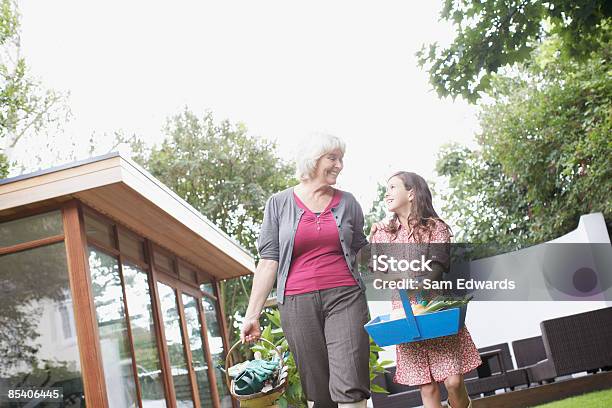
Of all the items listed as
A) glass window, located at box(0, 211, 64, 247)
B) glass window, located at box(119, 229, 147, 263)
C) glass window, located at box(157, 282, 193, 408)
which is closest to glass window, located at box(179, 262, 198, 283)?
glass window, located at box(157, 282, 193, 408)

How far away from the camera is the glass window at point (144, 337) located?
7.24 metres

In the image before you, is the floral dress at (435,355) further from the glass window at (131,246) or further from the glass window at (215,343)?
the glass window at (215,343)

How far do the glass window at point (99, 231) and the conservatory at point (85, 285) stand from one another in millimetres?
12

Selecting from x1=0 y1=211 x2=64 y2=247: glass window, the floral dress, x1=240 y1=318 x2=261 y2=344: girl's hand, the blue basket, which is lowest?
the floral dress

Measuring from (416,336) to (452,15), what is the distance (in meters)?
4.53

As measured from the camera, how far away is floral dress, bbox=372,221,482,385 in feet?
11.5

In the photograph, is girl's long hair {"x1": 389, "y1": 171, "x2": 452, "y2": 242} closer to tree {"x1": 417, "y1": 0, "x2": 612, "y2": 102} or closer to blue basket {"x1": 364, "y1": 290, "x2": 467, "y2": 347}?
blue basket {"x1": 364, "y1": 290, "x2": 467, "y2": 347}

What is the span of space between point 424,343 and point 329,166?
36.2 inches

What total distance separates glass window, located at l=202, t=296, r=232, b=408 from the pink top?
7236 mm

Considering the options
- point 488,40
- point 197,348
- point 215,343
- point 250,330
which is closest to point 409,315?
point 250,330

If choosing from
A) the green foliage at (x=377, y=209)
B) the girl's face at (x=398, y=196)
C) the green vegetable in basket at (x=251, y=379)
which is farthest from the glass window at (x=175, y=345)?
the green foliage at (x=377, y=209)

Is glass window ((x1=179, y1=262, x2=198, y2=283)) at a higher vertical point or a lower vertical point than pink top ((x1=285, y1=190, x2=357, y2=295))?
higher

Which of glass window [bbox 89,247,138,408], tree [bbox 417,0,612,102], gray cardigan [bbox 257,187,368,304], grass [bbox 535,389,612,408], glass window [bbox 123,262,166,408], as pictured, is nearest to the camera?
gray cardigan [bbox 257,187,368,304]

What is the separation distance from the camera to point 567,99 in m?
14.5
